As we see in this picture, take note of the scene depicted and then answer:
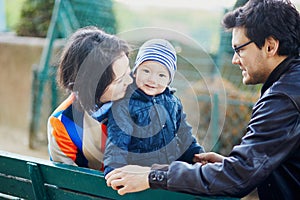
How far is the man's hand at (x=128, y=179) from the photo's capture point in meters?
1.84

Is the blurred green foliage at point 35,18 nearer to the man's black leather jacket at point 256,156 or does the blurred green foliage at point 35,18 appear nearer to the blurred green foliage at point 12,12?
the blurred green foliage at point 12,12

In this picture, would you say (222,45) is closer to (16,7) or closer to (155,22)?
(155,22)

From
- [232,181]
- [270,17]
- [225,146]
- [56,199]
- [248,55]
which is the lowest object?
[225,146]

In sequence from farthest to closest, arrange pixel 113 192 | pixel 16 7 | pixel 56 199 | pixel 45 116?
pixel 16 7 → pixel 45 116 → pixel 56 199 → pixel 113 192

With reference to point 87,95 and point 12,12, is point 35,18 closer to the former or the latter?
point 12,12

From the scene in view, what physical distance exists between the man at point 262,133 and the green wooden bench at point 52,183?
0.18ft

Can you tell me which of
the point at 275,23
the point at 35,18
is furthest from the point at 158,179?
the point at 35,18

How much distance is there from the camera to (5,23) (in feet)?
24.5

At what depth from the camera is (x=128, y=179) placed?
1.86 metres

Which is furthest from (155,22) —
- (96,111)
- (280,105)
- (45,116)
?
(280,105)

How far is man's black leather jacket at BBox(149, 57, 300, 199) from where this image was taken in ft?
5.72

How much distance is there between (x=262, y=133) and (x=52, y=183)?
843 mm

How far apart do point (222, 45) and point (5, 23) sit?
3.51 metres

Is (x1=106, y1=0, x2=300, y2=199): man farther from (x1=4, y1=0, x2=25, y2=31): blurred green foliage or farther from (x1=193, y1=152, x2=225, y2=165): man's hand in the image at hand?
(x1=4, y1=0, x2=25, y2=31): blurred green foliage
